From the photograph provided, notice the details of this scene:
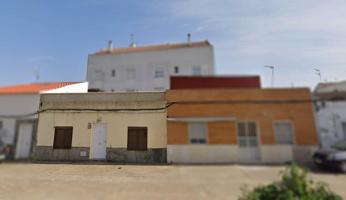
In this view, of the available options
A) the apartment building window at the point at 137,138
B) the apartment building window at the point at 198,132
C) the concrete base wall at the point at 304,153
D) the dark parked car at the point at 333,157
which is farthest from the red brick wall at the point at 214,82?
the apartment building window at the point at 137,138

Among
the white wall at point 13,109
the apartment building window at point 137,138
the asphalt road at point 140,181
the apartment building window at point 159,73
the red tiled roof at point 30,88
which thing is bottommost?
the asphalt road at point 140,181

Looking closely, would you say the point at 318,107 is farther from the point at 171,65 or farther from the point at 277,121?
the point at 171,65

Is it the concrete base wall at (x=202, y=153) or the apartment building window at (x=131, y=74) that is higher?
the apartment building window at (x=131, y=74)

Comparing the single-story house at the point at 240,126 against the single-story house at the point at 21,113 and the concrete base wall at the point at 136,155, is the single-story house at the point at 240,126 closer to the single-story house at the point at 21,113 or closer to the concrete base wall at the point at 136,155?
the concrete base wall at the point at 136,155

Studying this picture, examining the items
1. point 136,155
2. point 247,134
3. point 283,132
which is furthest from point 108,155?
point 283,132

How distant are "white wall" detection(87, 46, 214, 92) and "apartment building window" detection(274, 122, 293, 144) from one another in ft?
52.2

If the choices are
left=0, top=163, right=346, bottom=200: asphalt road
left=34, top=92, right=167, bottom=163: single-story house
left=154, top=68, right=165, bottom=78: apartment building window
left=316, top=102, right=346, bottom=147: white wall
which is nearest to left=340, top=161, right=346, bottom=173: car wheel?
left=0, top=163, right=346, bottom=200: asphalt road

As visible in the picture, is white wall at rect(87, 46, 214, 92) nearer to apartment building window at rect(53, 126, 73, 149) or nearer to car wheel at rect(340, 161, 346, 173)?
apartment building window at rect(53, 126, 73, 149)

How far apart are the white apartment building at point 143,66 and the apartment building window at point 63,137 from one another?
9.90m

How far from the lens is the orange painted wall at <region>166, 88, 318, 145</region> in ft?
25.1

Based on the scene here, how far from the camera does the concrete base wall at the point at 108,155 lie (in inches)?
520

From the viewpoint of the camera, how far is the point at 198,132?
39.2ft

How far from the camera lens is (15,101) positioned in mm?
13195

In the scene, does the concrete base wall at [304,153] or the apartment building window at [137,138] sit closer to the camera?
the concrete base wall at [304,153]
